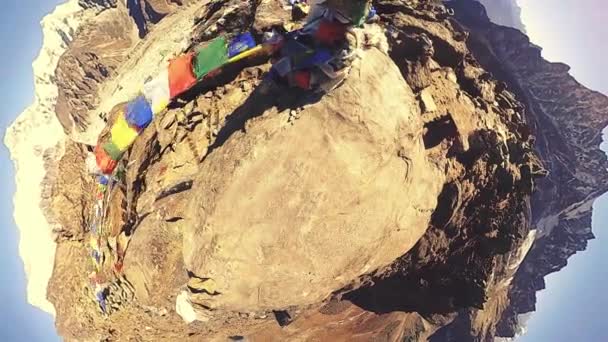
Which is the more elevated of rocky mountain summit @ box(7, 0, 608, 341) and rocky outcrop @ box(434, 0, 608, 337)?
rocky mountain summit @ box(7, 0, 608, 341)

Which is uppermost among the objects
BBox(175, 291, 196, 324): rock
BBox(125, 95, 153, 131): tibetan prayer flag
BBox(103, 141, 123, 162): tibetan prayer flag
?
BBox(125, 95, 153, 131): tibetan prayer flag

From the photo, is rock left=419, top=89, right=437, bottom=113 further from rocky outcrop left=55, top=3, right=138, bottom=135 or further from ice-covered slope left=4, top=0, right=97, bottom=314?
ice-covered slope left=4, top=0, right=97, bottom=314

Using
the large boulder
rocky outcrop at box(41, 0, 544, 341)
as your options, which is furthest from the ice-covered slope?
the large boulder

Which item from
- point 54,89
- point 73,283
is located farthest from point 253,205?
point 54,89

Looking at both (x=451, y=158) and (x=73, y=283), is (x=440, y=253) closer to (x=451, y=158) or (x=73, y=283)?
(x=451, y=158)

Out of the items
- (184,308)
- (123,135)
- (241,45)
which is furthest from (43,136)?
(241,45)
